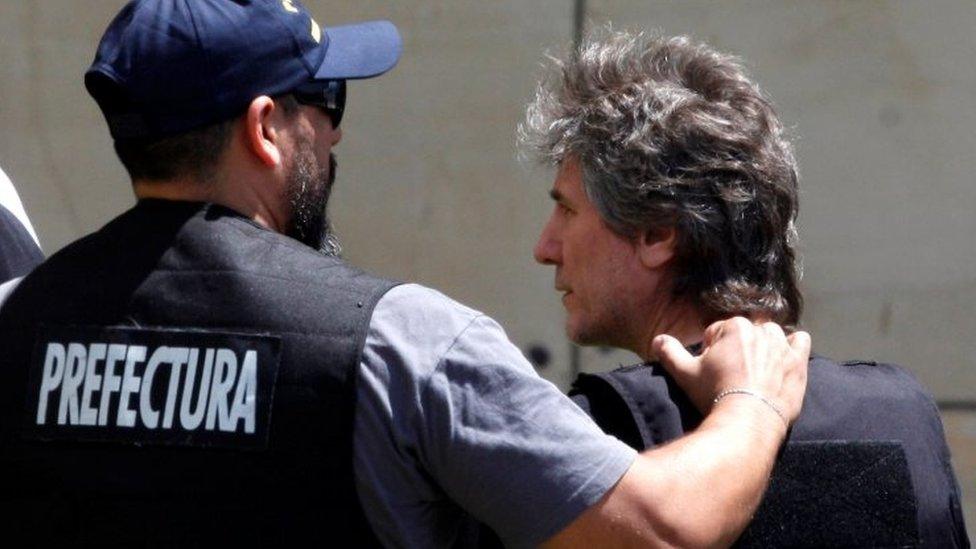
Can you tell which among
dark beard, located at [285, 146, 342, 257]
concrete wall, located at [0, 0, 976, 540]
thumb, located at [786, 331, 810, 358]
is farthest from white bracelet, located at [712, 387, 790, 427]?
concrete wall, located at [0, 0, 976, 540]

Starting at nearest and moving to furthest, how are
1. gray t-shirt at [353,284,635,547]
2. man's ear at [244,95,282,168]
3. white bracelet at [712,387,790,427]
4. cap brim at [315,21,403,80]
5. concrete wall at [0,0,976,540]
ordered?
gray t-shirt at [353,284,635,547], white bracelet at [712,387,790,427], man's ear at [244,95,282,168], cap brim at [315,21,403,80], concrete wall at [0,0,976,540]

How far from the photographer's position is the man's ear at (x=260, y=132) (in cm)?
219

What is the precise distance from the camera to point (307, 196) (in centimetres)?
228

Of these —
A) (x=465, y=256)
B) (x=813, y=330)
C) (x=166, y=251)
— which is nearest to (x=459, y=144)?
(x=465, y=256)

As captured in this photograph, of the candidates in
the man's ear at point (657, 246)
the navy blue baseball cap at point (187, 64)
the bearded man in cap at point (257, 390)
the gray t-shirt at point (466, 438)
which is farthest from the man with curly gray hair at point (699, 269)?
the navy blue baseball cap at point (187, 64)

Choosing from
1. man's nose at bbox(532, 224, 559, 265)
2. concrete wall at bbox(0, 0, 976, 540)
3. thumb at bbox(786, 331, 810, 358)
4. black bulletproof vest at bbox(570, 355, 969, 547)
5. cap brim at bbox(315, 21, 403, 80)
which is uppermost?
cap brim at bbox(315, 21, 403, 80)

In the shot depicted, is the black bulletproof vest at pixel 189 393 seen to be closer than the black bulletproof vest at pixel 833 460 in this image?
Yes

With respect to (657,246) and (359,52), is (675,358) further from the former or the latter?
(359,52)

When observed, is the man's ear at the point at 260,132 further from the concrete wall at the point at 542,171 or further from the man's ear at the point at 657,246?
the concrete wall at the point at 542,171

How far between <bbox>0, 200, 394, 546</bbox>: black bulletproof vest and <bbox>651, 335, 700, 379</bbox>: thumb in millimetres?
417

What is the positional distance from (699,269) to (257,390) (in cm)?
73

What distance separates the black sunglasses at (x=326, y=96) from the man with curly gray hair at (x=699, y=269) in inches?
14.6

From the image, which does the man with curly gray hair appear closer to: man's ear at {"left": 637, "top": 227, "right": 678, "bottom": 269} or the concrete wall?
man's ear at {"left": 637, "top": 227, "right": 678, "bottom": 269}

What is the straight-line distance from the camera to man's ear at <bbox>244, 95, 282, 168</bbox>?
2.19m
